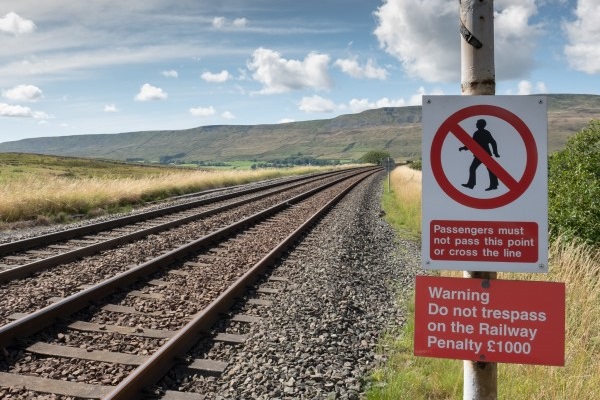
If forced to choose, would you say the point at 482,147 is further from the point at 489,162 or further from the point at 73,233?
the point at 73,233

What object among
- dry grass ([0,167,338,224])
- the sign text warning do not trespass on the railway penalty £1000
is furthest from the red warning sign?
dry grass ([0,167,338,224])

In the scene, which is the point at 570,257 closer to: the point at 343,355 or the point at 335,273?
the point at 335,273

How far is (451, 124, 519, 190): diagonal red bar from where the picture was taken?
2.34 metres

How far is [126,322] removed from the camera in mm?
6051

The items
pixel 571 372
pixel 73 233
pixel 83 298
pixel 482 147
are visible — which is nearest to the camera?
pixel 482 147

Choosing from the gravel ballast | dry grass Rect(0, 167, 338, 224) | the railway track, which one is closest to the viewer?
the railway track

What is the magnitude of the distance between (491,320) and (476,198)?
0.56 m

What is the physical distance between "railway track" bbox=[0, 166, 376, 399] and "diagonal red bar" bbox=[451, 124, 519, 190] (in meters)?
3.19

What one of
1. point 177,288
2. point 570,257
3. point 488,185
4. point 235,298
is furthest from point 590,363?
point 177,288

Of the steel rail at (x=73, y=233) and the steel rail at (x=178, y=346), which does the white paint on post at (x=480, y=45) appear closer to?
Answer: the steel rail at (x=178, y=346)

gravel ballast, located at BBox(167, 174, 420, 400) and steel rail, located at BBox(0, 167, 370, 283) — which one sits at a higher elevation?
steel rail, located at BBox(0, 167, 370, 283)

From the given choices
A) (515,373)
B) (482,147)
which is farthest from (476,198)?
(515,373)

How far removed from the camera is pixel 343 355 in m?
5.36

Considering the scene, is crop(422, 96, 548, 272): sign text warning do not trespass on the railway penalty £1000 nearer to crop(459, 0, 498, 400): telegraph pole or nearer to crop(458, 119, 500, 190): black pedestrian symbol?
crop(458, 119, 500, 190): black pedestrian symbol
